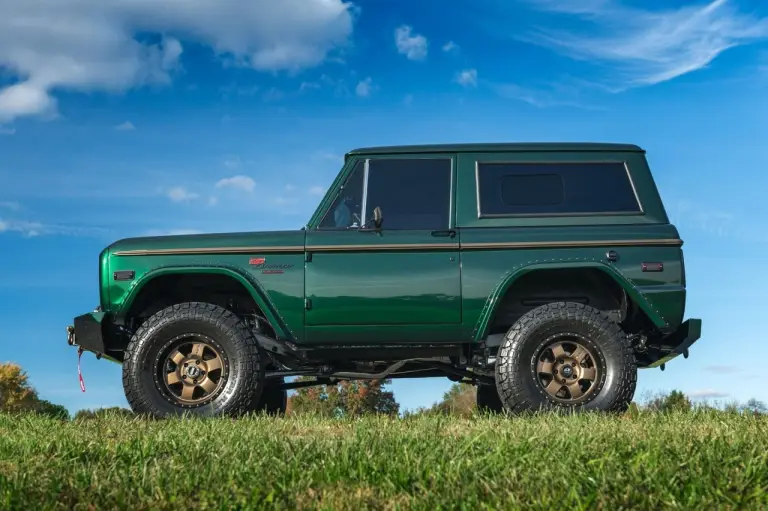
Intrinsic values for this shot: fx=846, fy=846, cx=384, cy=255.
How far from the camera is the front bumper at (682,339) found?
25.5 ft

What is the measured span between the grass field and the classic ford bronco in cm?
148

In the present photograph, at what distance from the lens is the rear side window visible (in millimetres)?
7863

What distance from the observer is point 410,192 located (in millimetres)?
7805

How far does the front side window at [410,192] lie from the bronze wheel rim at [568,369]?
1.48m

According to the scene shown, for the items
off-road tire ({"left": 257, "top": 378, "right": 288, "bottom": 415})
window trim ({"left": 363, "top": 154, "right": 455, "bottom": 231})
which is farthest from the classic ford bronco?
off-road tire ({"left": 257, "top": 378, "right": 288, "bottom": 415})

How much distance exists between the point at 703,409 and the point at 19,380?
112 ft

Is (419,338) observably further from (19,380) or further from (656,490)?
(19,380)

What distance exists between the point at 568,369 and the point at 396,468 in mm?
3453

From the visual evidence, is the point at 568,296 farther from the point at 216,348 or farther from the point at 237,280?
the point at 216,348

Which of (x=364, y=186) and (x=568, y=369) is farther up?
(x=364, y=186)

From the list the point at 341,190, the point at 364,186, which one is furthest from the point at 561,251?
the point at 341,190

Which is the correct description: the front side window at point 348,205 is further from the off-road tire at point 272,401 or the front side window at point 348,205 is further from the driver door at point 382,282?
the off-road tire at point 272,401

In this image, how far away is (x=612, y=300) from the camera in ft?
26.3

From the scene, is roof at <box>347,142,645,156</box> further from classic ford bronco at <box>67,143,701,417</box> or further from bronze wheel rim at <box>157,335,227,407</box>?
bronze wheel rim at <box>157,335,227,407</box>
